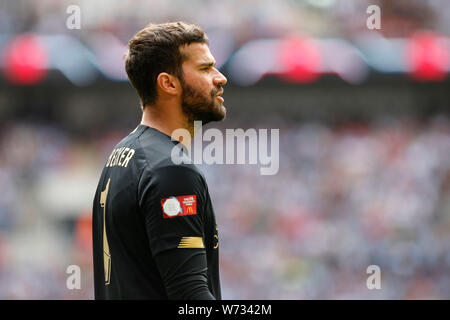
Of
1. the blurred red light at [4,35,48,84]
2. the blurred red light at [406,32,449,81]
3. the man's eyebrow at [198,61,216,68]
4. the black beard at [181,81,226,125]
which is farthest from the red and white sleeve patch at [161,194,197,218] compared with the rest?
the blurred red light at [406,32,449,81]

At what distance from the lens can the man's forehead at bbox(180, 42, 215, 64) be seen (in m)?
2.41

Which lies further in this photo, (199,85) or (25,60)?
(25,60)

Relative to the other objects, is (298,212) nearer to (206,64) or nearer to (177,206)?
(206,64)

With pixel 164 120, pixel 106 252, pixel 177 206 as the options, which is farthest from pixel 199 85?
pixel 106 252

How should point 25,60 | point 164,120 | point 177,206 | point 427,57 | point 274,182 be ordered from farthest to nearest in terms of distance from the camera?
point 427,57 → point 274,182 → point 25,60 → point 164,120 → point 177,206

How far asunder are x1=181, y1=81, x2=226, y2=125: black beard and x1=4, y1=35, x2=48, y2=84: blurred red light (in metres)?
12.2

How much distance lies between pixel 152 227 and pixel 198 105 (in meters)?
0.56

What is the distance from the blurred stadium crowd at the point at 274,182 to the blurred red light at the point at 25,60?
0.18 metres

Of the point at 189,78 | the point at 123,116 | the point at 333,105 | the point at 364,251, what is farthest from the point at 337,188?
the point at 189,78

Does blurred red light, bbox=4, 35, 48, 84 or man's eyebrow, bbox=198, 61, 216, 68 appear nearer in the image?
man's eyebrow, bbox=198, 61, 216, 68

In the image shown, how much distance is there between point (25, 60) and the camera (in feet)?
45.5

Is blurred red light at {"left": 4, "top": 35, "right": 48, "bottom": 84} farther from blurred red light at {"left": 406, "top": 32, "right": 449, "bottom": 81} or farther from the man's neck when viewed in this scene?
the man's neck

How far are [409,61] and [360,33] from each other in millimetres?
1280

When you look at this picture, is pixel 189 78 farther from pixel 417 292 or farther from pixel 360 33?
pixel 360 33
